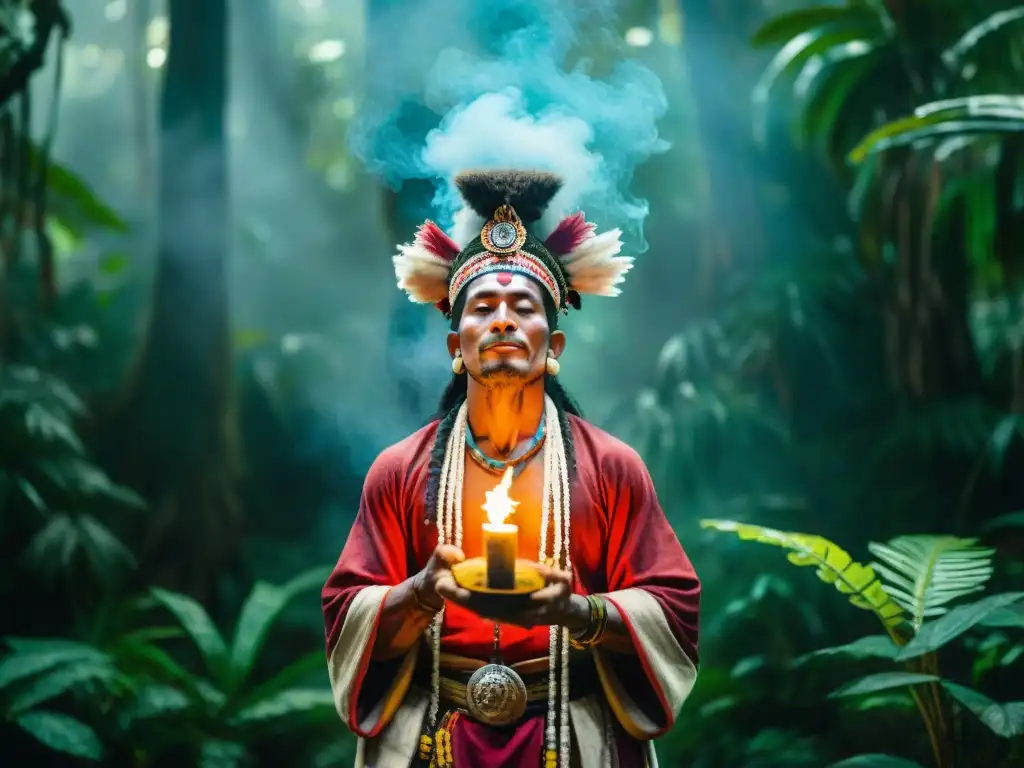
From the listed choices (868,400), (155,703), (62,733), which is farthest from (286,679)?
(868,400)

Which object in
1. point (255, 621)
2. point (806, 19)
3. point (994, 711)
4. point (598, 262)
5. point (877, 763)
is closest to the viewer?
point (598, 262)

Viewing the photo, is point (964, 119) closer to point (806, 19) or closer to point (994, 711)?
point (806, 19)

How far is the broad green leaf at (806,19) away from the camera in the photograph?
378 cm

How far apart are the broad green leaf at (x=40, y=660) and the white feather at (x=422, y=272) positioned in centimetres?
220

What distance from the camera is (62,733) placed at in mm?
2934

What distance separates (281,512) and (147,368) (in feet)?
3.42

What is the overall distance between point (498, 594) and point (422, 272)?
78cm

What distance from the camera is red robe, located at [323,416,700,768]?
1594mm

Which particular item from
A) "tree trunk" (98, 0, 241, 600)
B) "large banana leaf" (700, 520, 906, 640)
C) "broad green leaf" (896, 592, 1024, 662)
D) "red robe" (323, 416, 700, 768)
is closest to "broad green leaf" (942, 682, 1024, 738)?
"broad green leaf" (896, 592, 1024, 662)

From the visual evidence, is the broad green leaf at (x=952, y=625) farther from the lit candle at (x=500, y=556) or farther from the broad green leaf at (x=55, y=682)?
the broad green leaf at (x=55, y=682)

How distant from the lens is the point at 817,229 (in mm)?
4691

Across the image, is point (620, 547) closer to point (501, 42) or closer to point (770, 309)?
point (501, 42)

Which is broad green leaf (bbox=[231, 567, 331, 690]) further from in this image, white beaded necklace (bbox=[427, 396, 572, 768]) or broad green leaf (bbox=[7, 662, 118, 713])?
white beaded necklace (bbox=[427, 396, 572, 768])

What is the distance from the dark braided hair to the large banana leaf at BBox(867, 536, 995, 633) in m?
1.18
